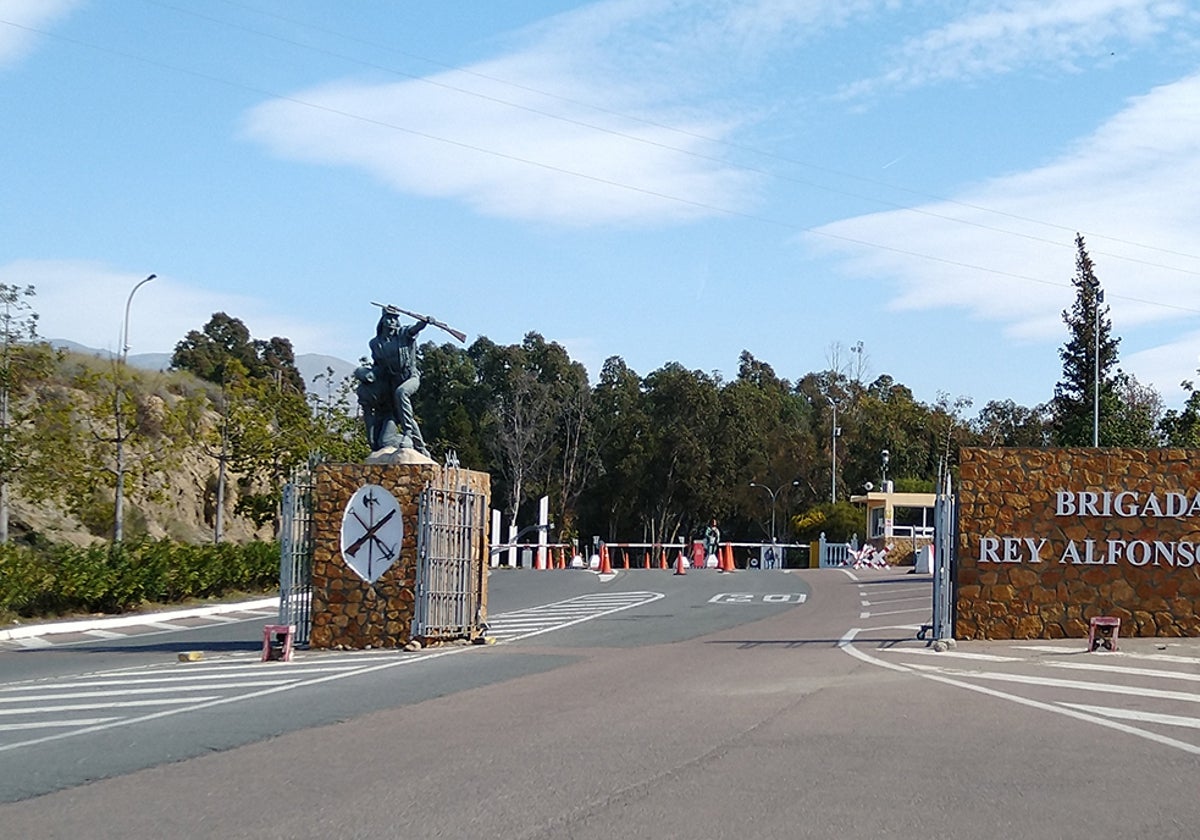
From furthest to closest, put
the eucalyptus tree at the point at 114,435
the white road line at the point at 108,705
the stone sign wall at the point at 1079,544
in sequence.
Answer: the eucalyptus tree at the point at 114,435 < the stone sign wall at the point at 1079,544 < the white road line at the point at 108,705

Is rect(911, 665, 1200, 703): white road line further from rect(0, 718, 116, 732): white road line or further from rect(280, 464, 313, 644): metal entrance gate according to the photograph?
rect(0, 718, 116, 732): white road line

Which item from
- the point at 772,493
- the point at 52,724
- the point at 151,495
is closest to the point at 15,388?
the point at 151,495

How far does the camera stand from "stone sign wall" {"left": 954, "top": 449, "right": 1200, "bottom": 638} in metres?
19.5

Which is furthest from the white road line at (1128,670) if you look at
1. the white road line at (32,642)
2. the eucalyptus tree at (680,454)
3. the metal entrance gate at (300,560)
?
the eucalyptus tree at (680,454)

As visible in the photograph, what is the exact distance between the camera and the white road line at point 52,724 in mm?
11983

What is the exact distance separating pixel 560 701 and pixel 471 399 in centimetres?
7354

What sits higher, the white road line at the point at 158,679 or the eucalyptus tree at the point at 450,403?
the eucalyptus tree at the point at 450,403

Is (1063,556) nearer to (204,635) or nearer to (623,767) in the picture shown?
(623,767)

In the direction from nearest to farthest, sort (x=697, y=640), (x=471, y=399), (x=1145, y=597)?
(x=1145, y=597) → (x=697, y=640) → (x=471, y=399)

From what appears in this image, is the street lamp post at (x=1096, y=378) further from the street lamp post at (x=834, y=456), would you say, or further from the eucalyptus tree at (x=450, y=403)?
the eucalyptus tree at (x=450, y=403)

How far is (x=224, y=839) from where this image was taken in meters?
7.48

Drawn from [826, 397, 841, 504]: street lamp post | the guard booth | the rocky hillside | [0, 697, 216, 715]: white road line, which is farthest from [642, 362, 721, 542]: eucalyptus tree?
[0, 697, 216, 715]: white road line

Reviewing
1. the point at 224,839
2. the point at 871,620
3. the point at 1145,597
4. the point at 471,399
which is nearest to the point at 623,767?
the point at 224,839

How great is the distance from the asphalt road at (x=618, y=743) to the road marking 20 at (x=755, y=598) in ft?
33.3
